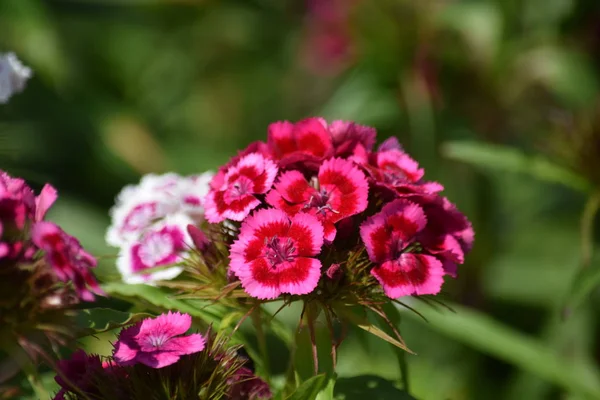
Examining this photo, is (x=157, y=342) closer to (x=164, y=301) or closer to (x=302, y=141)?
(x=164, y=301)

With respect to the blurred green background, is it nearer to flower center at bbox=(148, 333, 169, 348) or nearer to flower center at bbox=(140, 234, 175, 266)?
flower center at bbox=(140, 234, 175, 266)

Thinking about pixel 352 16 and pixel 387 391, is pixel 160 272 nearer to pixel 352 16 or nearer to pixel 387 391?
pixel 387 391

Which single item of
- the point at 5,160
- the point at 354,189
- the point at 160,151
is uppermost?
the point at 160,151

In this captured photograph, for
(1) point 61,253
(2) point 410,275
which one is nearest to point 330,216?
(2) point 410,275

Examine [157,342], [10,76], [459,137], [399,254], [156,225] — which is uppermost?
[459,137]

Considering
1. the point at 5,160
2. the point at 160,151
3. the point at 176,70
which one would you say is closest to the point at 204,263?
the point at 5,160

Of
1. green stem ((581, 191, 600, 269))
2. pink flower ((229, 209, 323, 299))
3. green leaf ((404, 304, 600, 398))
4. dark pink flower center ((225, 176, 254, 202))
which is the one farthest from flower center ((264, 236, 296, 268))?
green leaf ((404, 304, 600, 398))

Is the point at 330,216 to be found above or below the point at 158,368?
above
